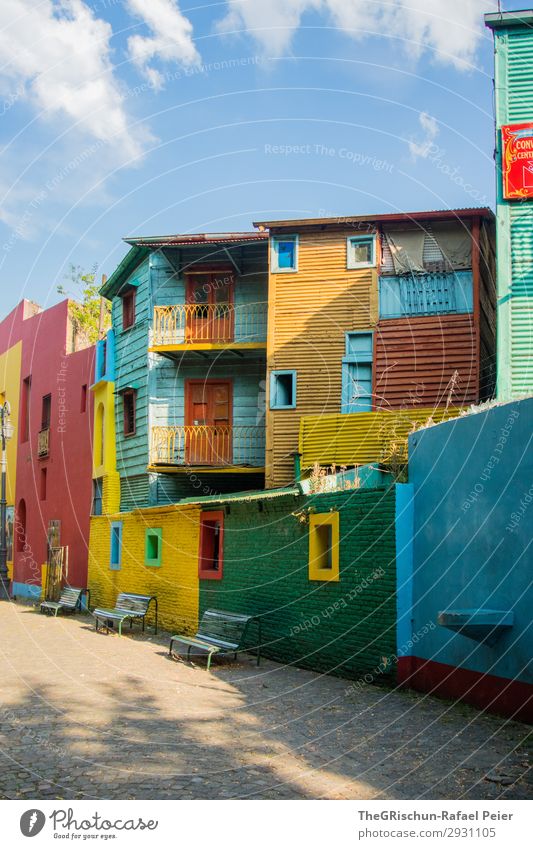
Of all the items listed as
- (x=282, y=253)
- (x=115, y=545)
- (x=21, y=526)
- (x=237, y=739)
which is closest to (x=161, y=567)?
(x=115, y=545)

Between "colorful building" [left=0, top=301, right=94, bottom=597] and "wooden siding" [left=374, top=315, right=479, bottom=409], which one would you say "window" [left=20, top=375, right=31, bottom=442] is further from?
"wooden siding" [left=374, top=315, right=479, bottom=409]

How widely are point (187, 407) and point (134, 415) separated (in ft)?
6.05

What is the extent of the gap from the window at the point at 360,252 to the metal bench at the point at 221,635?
9.52 meters

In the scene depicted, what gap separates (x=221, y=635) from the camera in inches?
551

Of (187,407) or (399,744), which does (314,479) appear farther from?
(187,407)

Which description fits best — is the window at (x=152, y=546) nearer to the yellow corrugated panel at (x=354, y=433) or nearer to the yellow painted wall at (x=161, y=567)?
the yellow painted wall at (x=161, y=567)

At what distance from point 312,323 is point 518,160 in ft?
23.4

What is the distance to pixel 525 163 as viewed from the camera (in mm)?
14352

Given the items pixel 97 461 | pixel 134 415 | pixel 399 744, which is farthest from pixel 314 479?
pixel 97 461

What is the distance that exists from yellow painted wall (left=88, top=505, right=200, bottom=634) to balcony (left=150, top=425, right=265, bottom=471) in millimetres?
2041

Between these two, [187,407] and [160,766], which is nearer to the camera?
[160,766]

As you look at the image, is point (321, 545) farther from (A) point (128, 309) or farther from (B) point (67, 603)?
(A) point (128, 309)

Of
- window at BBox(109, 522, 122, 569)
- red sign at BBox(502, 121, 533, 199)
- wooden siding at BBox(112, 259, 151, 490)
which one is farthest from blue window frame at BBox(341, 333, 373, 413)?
window at BBox(109, 522, 122, 569)

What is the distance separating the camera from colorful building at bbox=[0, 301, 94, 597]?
2628cm
